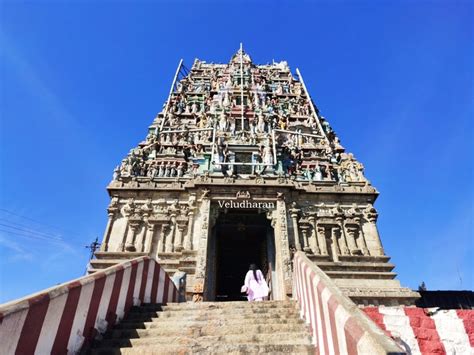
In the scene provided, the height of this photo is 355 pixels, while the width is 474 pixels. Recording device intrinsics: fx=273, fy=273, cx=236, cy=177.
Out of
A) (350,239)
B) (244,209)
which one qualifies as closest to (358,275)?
(350,239)

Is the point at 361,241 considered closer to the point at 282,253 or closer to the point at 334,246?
the point at 334,246

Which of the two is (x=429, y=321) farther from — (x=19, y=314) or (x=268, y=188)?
(x=268, y=188)

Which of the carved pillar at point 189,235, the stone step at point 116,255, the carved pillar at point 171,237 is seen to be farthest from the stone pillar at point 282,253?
the stone step at point 116,255

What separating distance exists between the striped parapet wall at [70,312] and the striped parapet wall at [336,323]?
12.0ft

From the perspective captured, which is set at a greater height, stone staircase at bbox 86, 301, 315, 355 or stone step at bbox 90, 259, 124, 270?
stone step at bbox 90, 259, 124, 270

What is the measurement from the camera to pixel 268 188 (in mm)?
A: 12859

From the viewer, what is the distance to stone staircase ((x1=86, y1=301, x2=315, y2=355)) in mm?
4312

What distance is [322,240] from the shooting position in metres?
12.4

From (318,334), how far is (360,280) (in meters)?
8.17

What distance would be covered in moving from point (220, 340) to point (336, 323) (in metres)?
2.17

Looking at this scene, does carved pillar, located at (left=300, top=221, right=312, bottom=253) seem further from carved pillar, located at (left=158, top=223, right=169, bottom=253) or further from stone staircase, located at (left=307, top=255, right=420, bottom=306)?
carved pillar, located at (left=158, top=223, right=169, bottom=253)

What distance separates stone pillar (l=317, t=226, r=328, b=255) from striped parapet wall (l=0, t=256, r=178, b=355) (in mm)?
8080

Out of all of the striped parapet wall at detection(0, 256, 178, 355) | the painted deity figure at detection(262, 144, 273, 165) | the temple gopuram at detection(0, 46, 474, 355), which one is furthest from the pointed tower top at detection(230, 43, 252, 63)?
the striped parapet wall at detection(0, 256, 178, 355)

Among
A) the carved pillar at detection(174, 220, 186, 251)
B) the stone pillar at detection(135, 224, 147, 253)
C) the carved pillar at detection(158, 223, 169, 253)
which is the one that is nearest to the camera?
the carved pillar at detection(174, 220, 186, 251)
